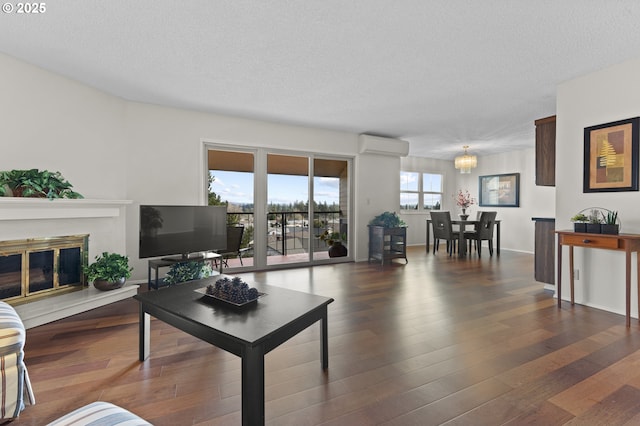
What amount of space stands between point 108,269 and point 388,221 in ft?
14.1

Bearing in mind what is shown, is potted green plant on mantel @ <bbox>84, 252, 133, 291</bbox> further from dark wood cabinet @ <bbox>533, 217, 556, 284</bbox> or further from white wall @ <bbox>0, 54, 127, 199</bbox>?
dark wood cabinet @ <bbox>533, 217, 556, 284</bbox>

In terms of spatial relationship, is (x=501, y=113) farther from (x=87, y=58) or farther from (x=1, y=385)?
(x=1, y=385)

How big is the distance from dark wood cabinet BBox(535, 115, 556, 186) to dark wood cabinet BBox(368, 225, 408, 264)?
2.24 meters

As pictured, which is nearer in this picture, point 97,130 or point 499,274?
point 97,130

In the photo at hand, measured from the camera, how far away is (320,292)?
12.2 ft

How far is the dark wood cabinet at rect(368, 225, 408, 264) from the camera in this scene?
554 cm

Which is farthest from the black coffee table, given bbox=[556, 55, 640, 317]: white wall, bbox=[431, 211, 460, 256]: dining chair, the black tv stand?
bbox=[431, 211, 460, 256]: dining chair

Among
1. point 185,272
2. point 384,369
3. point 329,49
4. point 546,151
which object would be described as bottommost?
point 384,369

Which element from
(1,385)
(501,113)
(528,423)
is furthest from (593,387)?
(501,113)

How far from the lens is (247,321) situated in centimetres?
160

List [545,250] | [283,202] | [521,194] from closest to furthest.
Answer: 1. [545,250]
2. [283,202]
3. [521,194]

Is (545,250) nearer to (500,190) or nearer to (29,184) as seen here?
(500,190)

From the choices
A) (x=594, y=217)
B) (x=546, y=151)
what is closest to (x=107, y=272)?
(x=594, y=217)

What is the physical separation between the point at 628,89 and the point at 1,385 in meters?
5.16
